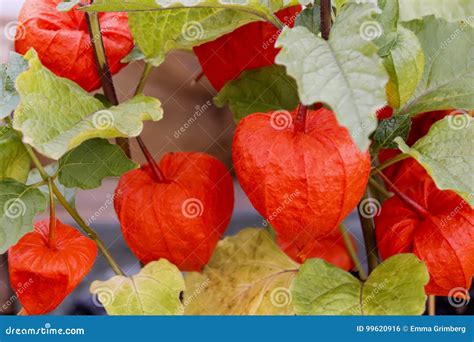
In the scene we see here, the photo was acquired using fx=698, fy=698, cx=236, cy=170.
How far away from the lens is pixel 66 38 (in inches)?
21.1

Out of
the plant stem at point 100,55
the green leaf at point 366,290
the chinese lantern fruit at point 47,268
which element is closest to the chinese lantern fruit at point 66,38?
the plant stem at point 100,55

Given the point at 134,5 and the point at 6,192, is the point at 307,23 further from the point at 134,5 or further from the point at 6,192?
the point at 6,192

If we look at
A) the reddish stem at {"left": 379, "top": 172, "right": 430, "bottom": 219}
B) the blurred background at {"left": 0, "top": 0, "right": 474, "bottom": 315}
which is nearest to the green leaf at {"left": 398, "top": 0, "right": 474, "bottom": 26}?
the reddish stem at {"left": 379, "top": 172, "right": 430, "bottom": 219}

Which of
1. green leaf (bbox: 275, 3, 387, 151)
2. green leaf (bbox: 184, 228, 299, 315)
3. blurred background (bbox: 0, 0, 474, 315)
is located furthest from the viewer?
blurred background (bbox: 0, 0, 474, 315)

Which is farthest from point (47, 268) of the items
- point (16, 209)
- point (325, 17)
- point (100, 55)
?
point (325, 17)

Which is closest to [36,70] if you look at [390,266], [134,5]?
[134,5]

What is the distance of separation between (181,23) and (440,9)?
0.23 m

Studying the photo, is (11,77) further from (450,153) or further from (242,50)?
(450,153)

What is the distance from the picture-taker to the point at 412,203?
55 centimetres

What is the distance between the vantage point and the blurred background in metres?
0.79

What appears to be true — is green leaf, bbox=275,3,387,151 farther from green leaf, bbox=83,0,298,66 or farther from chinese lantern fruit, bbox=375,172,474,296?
chinese lantern fruit, bbox=375,172,474,296

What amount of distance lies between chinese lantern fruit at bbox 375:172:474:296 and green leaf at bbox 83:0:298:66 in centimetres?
19

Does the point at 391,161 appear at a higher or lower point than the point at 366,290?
higher

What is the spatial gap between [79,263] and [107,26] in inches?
7.4
